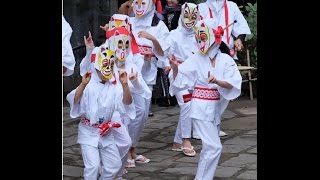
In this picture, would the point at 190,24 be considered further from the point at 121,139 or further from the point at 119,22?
the point at 121,139

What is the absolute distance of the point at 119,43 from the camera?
6070 mm

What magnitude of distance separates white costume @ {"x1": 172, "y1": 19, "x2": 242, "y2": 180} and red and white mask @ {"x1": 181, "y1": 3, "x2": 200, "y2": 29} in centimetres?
119

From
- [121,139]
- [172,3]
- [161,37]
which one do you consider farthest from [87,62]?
[172,3]

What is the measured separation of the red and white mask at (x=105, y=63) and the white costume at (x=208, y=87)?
0.85m

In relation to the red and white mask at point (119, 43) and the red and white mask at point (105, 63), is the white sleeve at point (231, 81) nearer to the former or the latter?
the red and white mask at point (119, 43)

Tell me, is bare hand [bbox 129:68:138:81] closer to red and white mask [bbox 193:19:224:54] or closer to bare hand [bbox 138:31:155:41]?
red and white mask [bbox 193:19:224:54]

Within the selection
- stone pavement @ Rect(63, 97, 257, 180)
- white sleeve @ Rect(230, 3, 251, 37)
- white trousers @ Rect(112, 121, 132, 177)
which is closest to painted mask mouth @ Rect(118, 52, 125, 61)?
white trousers @ Rect(112, 121, 132, 177)

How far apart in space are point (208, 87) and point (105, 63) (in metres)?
1.05
